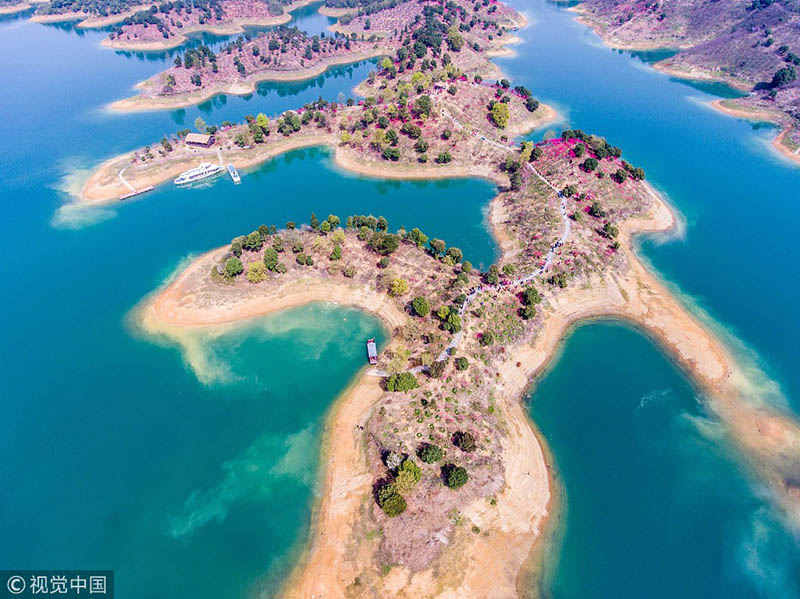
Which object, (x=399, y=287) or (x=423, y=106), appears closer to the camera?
(x=399, y=287)

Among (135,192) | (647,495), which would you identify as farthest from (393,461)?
(135,192)

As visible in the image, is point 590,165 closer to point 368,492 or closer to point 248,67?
point 368,492

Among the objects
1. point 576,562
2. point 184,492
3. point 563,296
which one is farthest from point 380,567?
point 563,296

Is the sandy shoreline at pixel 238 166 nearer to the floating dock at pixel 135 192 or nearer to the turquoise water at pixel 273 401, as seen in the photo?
→ the floating dock at pixel 135 192

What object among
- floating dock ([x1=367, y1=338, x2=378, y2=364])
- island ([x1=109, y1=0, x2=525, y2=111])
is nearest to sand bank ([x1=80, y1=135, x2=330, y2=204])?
island ([x1=109, y1=0, x2=525, y2=111])

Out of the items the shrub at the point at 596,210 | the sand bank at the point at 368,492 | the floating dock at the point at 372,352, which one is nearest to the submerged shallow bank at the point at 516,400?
the sand bank at the point at 368,492

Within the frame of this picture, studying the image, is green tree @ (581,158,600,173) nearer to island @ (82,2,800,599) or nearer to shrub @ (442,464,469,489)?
island @ (82,2,800,599)
